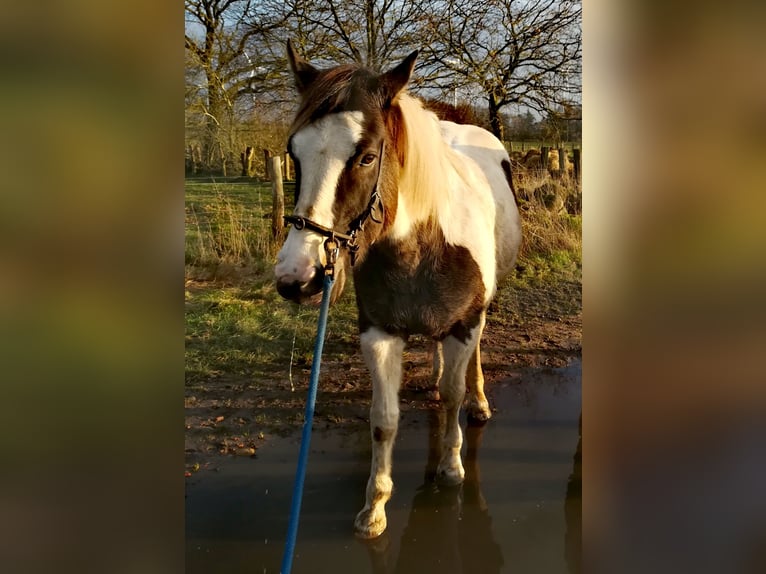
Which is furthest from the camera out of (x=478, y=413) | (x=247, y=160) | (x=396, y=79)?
(x=247, y=160)

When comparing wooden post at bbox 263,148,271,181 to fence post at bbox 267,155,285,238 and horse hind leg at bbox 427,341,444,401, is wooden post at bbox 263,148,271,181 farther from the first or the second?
horse hind leg at bbox 427,341,444,401

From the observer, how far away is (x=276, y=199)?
5227 mm

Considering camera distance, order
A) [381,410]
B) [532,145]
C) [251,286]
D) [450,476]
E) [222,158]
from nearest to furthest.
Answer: [381,410] < [450,476] < [251,286] < [222,158] < [532,145]

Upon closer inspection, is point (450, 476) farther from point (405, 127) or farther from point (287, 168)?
point (287, 168)

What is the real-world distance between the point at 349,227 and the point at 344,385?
6.79 ft

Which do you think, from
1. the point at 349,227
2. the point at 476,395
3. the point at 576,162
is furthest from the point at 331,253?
the point at 576,162

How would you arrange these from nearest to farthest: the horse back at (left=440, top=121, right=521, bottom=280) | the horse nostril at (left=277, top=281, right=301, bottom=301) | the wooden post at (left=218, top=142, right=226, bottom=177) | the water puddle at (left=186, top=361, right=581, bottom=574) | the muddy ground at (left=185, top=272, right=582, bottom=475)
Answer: the horse nostril at (left=277, top=281, right=301, bottom=301)
the water puddle at (left=186, top=361, right=581, bottom=574)
the muddy ground at (left=185, top=272, right=582, bottom=475)
the horse back at (left=440, top=121, right=521, bottom=280)
the wooden post at (left=218, top=142, right=226, bottom=177)

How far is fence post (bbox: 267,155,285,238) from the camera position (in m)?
5.17

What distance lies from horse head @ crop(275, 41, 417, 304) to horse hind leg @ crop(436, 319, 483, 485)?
806 millimetres

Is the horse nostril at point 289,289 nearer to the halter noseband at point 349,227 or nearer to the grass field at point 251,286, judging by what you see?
the halter noseband at point 349,227

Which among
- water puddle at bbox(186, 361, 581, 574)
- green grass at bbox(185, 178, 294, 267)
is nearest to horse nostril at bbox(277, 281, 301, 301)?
water puddle at bbox(186, 361, 581, 574)
